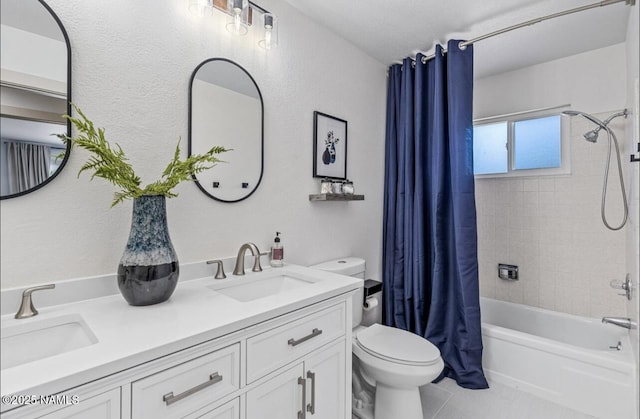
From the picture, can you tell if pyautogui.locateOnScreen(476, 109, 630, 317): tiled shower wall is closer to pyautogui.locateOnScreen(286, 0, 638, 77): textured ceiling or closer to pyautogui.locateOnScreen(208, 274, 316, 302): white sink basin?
pyautogui.locateOnScreen(286, 0, 638, 77): textured ceiling

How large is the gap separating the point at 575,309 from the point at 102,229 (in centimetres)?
304

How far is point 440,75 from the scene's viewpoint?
2.13 metres

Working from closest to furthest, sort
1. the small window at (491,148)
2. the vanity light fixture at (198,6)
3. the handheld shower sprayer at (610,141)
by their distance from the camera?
the vanity light fixture at (198,6), the handheld shower sprayer at (610,141), the small window at (491,148)

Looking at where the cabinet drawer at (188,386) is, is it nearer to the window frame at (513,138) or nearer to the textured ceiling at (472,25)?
the textured ceiling at (472,25)

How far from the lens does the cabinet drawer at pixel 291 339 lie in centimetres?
97

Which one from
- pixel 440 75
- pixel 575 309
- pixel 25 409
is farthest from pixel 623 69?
pixel 25 409

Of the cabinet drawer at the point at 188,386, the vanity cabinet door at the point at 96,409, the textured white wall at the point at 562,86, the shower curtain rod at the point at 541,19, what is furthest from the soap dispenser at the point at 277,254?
the textured white wall at the point at 562,86

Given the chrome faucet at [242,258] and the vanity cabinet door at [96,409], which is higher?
the chrome faucet at [242,258]

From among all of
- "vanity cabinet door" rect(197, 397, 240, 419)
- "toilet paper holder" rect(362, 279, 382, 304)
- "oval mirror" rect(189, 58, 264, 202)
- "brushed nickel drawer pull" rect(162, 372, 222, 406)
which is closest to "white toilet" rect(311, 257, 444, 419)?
"toilet paper holder" rect(362, 279, 382, 304)

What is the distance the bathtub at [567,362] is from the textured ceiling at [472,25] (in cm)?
195

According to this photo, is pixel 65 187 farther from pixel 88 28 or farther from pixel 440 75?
pixel 440 75

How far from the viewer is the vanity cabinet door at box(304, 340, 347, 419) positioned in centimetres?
116

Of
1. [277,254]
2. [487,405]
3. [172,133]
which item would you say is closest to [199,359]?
[277,254]

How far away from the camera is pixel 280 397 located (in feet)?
3.45
